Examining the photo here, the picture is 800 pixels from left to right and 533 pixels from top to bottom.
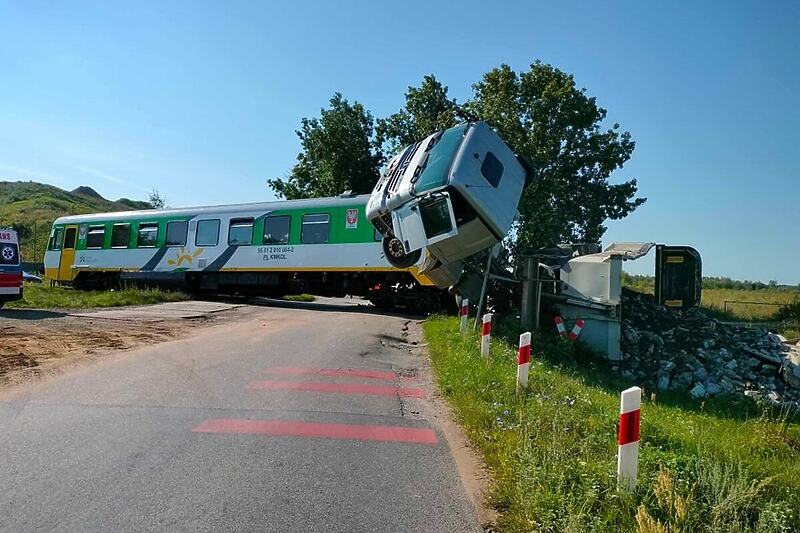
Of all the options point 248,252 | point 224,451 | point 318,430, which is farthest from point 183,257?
point 224,451

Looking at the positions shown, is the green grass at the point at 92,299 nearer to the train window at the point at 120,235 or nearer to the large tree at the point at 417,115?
the train window at the point at 120,235

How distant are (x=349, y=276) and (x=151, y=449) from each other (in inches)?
552

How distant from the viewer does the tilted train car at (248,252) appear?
Result: 18391 millimetres

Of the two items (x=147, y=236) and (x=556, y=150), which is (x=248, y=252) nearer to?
(x=147, y=236)

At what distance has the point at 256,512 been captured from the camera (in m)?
4.05

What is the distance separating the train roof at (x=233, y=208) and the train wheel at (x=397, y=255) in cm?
233

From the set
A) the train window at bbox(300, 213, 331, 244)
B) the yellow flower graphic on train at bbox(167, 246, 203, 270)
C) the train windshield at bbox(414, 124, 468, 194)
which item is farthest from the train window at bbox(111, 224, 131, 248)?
the train windshield at bbox(414, 124, 468, 194)

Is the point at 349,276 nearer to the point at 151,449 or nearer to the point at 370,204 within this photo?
the point at 370,204

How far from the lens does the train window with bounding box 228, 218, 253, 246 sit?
810 inches

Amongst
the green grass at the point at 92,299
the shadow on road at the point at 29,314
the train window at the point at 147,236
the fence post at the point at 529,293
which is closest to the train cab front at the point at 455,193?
the fence post at the point at 529,293

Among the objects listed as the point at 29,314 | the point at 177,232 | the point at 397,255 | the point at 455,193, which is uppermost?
the point at 455,193

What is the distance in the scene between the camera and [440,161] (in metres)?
12.2

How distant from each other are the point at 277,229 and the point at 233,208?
6.86 feet

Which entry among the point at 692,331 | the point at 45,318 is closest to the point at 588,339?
the point at 692,331
